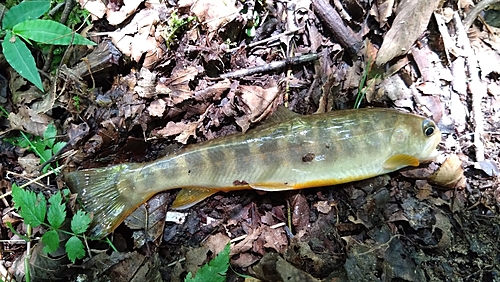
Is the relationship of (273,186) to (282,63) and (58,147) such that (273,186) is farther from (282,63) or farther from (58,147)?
(58,147)

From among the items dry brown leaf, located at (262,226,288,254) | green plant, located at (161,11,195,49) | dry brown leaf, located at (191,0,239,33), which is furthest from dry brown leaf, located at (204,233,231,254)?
dry brown leaf, located at (191,0,239,33)

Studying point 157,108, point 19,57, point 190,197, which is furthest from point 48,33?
point 190,197

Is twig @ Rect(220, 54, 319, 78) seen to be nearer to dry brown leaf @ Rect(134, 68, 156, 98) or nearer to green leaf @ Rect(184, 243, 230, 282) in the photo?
dry brown leaf @ Rect(134, 68, 156, 98)

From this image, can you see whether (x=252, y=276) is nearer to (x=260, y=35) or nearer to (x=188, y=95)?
(x=188, y=95)

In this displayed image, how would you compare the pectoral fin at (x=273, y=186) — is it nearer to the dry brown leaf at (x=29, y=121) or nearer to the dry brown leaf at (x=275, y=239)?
the dry brown leaf at (x=275, y=239)

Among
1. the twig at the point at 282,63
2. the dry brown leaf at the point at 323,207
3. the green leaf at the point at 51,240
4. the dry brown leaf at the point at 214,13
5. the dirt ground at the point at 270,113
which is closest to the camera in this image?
the green leaf at the point at 51,240

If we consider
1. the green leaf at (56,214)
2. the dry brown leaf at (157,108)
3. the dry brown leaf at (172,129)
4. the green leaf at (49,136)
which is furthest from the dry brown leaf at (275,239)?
the green leaf at (49,136)

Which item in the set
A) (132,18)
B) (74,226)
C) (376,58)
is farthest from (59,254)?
(376,58)
